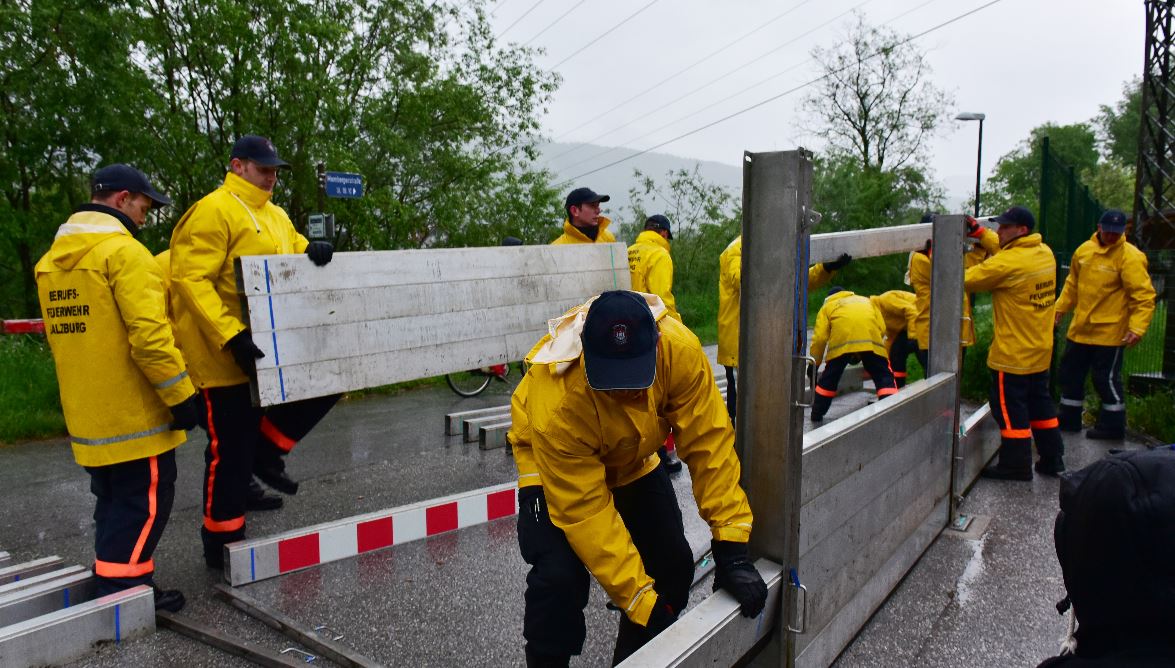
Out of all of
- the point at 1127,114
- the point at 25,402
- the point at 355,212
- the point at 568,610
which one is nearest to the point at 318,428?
the point at 25,402

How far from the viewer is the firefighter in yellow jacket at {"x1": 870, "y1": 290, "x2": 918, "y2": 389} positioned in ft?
27.6

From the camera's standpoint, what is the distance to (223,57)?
10.8 m

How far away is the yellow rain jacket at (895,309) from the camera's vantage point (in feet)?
27.6

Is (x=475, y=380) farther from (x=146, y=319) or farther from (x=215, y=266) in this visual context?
(x=146, y=319)

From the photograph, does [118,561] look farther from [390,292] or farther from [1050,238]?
[1050,238]

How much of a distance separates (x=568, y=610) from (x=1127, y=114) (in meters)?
73.0

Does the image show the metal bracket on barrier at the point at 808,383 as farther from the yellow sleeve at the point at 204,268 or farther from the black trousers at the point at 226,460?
the black trousers at the point at 226,460

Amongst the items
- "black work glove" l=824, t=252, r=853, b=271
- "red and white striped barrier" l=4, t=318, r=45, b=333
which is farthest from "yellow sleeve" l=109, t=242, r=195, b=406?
"red and white striped barrier" l=4, t=318, r=45, b=333

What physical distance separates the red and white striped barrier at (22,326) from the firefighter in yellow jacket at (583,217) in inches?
247

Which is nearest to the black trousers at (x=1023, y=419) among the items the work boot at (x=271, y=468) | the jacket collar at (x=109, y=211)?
the work boot at (x=271, y=468)

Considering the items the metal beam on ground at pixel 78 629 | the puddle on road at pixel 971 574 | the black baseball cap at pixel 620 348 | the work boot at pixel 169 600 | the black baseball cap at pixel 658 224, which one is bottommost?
the puddle on road at pixel 971 574

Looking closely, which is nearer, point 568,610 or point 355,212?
point 568,610

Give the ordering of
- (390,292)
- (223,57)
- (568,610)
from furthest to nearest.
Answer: (223,57)
(390,292)
(568,610)

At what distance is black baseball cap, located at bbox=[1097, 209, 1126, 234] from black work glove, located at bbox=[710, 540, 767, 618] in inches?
235
